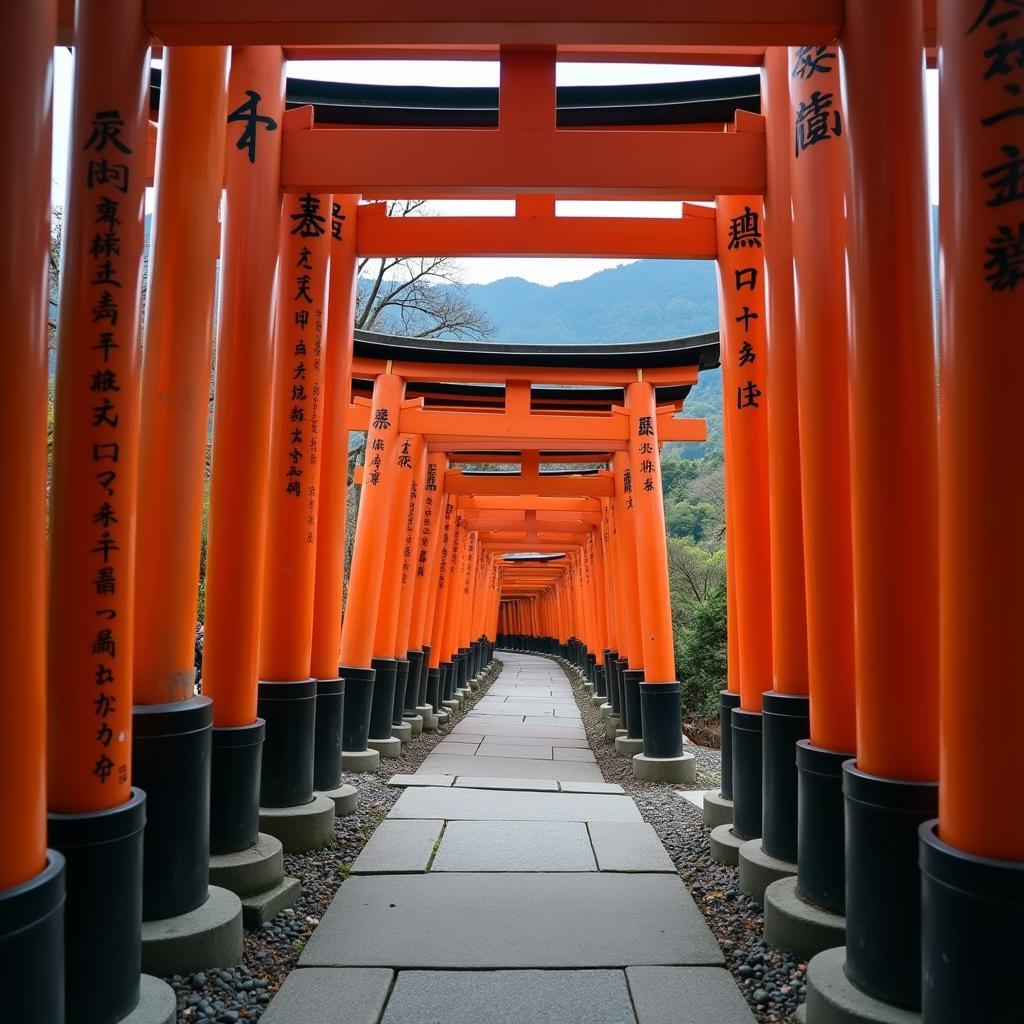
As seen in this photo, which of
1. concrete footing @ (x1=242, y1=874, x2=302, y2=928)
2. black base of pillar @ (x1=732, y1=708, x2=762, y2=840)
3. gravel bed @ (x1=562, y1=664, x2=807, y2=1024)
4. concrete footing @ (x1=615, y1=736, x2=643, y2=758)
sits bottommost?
concrete footing @ (x1=615, y1=736, x2=643, y2=758)

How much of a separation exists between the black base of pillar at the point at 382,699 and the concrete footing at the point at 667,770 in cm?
268

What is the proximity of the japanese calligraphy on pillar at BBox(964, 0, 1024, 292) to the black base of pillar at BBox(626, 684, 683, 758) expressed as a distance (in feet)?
24.8

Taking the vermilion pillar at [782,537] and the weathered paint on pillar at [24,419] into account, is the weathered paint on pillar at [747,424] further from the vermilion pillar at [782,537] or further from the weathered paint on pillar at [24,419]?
the weathered paint on pillar at [24,419]

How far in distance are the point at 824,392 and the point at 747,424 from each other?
1710 millimetres

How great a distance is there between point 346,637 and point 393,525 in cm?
221

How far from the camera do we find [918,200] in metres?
3.09

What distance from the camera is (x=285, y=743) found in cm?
521

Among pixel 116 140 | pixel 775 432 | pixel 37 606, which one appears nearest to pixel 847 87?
pixel 775 432

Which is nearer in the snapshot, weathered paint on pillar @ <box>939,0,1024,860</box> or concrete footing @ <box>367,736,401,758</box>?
weathered paint on pillar @ <box>939,0,1024,860</box>

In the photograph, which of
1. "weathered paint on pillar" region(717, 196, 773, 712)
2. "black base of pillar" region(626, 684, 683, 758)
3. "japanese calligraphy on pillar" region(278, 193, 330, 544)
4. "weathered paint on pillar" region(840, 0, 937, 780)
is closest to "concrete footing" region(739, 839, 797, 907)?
"weathered paint on pillar" region(717, 196, 773, 712)

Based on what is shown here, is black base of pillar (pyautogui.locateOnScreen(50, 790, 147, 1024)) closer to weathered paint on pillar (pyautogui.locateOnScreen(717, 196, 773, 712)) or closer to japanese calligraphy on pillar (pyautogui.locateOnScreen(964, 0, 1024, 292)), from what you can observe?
japanese calligraphy on pillar (pyautogui.locateOnScreen(964, 0, 1024, 292))

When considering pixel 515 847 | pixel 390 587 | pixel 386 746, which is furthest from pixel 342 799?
pixel 390 587

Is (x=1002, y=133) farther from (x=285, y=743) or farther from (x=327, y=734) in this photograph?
(x=327, y=734)

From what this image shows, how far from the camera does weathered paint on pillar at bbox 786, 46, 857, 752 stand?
3793 millimetres
